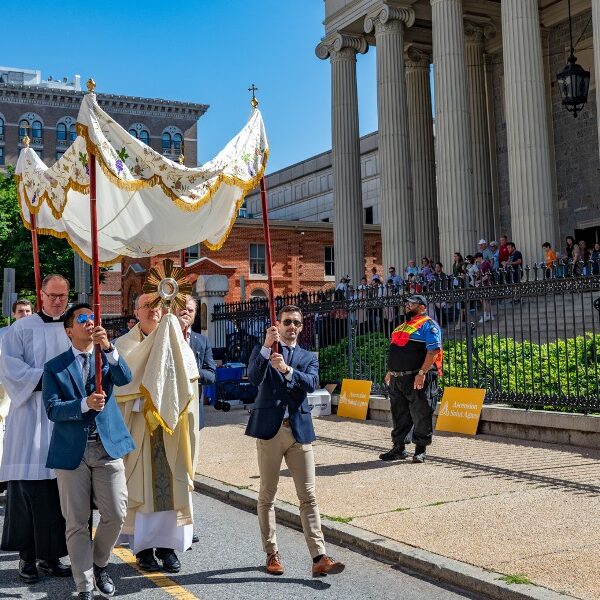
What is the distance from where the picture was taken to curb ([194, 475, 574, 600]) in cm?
511

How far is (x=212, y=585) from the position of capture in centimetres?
557

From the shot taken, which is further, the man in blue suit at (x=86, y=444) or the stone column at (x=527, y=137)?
the stone column at (x=527, y=137)

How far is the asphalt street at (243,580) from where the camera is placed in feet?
17.6

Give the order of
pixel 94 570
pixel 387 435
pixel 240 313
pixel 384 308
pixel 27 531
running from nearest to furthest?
pixel 94 570
pixel 27 531
pixel 387 435
pixel 384 308
pixel 240 313

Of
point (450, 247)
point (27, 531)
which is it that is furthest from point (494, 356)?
point (450, 247)

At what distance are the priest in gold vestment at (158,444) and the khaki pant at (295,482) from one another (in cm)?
62

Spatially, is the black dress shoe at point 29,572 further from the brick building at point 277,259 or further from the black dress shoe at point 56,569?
the brick building at point 277,259

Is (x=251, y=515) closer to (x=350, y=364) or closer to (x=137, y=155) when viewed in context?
(x=137, y=155)

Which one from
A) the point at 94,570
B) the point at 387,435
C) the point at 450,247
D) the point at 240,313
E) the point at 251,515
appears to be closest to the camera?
the point at 94,570

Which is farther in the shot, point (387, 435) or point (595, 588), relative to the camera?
point (387, 435)

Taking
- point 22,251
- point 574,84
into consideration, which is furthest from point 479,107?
point 22,251

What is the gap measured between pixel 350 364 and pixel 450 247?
8189 millimetres

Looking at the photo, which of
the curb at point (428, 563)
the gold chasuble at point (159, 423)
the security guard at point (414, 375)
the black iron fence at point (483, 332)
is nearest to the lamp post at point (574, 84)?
the black iron fence at point (483, 332)

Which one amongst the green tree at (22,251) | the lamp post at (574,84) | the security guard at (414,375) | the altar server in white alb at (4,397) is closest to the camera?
the altar server in white alb at (4,397)
